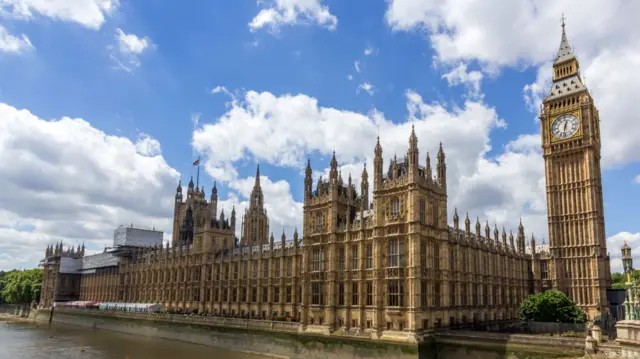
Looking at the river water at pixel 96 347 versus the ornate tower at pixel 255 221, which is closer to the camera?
the river water at pixel 96 347

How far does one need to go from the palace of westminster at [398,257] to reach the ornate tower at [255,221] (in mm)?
475

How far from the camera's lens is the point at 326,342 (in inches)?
2576

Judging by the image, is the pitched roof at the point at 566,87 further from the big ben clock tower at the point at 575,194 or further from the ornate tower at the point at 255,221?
the ornate tower at the point at 255,221

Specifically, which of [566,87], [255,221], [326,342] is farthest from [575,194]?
[255,221]

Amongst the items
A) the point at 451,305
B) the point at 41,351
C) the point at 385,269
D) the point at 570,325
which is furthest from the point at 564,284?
the point at 41,351

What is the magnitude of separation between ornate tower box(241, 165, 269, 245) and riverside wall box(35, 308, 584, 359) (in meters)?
43.9

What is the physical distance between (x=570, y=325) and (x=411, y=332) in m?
23.7

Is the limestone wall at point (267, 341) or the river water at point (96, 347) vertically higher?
the limestone wall at point (267, 341)

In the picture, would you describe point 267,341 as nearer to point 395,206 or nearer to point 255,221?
point 395,206

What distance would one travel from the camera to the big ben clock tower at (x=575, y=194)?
91.8m

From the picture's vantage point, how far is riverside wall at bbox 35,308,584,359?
5078 cm

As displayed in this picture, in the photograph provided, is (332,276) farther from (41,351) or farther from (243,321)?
(41,351)

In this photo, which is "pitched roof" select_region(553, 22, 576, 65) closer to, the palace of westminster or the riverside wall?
the palace of westminster

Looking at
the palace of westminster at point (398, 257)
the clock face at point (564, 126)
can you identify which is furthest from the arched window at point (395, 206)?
the clock face at point (564, 126)
